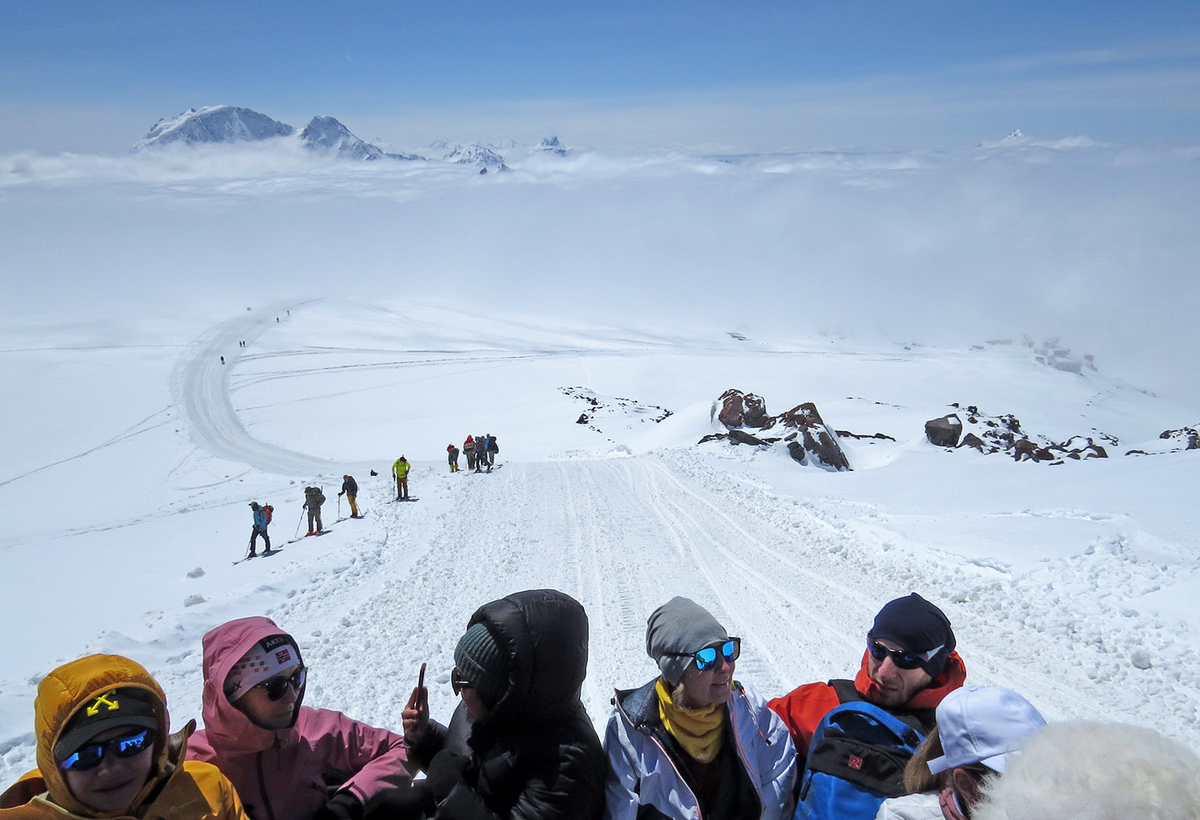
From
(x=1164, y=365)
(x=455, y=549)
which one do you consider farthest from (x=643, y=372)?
(x=1164, y=365)

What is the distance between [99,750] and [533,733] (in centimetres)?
146

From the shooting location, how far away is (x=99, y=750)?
93.8 inches

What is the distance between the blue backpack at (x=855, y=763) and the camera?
306 cm

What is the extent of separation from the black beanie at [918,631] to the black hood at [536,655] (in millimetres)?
1743

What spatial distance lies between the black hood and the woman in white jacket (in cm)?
123

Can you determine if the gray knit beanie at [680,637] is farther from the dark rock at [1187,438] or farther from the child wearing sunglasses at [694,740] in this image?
the dark rock at [1187,438]

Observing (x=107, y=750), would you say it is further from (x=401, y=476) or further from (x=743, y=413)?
(x=743, y=413)

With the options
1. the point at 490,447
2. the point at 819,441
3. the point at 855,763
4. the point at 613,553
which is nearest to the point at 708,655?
the point at 855,763

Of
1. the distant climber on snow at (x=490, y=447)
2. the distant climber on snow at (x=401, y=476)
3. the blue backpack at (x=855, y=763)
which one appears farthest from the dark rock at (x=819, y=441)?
the blue backpack at (x=855, y=763)

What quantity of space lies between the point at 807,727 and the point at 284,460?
34.5 meters

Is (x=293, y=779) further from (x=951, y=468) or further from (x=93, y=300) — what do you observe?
(x=93, y=300)

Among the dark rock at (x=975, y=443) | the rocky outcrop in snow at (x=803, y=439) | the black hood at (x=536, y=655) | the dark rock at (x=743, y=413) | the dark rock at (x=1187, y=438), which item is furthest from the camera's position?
the dark rock at (x=1187, y=438)

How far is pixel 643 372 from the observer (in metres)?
59.3

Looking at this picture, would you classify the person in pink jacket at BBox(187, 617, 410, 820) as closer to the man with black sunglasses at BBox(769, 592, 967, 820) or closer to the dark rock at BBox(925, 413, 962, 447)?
the man with black sunglasses at BBox(769, 592, 967, 820)
